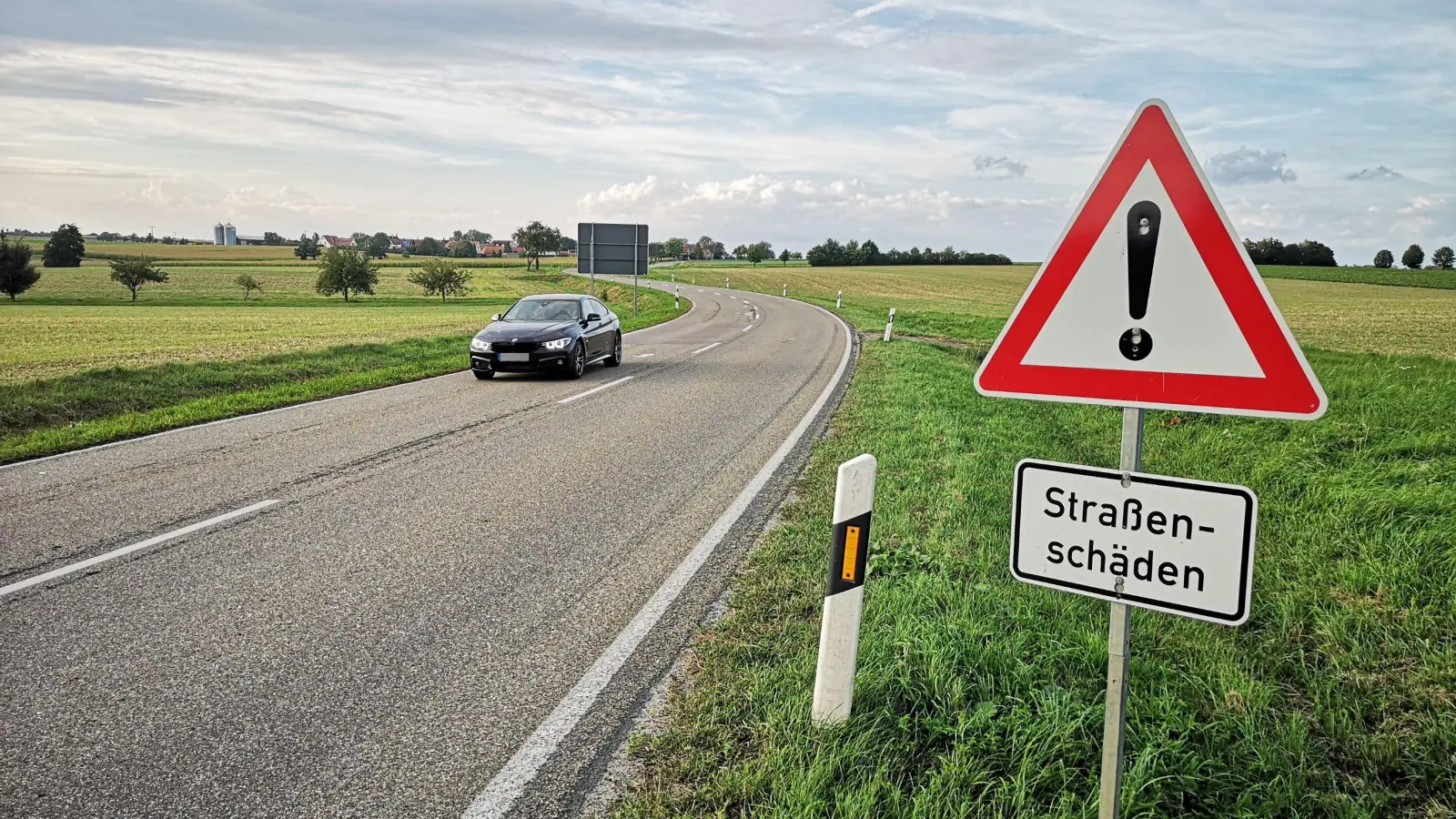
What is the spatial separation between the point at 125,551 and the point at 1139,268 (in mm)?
5823

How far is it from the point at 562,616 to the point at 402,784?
1.50 metres

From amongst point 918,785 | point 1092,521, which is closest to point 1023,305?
point 1092,521

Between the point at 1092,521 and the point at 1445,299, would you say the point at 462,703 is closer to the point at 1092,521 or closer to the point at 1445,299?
the point at 1092,521

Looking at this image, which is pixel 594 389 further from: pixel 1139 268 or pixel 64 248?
pixel 64 248

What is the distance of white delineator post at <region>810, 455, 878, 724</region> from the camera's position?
10.1 ft

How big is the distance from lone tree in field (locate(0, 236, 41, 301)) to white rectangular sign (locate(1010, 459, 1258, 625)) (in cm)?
7799

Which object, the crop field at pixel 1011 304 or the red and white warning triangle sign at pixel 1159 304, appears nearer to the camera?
the red and white warning triangle sign at pixel 1159 304

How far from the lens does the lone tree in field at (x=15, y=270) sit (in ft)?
202

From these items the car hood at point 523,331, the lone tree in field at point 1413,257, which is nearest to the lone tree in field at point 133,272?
the car hood at point 523,331

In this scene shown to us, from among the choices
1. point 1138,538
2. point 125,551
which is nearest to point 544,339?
point 125,551

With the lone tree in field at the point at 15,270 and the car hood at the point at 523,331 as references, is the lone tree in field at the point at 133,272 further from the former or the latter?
the car hood at the point at 523,331

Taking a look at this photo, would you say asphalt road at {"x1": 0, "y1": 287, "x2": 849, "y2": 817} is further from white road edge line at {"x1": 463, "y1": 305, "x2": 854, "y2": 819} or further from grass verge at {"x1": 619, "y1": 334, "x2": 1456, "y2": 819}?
grass verge at {"x1": 619, "y1": 334, "x2": 1456, "y2": 819}

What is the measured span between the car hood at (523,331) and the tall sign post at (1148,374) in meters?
12.3

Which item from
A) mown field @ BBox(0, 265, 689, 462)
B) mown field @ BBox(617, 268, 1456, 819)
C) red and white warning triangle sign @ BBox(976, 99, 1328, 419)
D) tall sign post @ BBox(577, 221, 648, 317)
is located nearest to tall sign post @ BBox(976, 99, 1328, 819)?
red and white warning triangle sign @ BBox(976, 99, 1328, 419)
